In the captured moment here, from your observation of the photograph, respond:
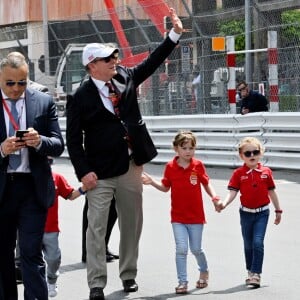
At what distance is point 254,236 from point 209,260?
152 cm

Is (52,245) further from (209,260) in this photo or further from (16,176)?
(209,260)

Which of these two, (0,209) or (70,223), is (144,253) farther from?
(0,209)

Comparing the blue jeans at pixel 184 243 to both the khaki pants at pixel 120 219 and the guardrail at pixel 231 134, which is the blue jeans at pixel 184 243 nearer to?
the khaki pants at pixel 120 219

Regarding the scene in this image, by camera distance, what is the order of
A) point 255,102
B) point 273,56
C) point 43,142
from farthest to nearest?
point 255,102
point 273,56
point 43,142

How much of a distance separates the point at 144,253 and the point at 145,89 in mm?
11781

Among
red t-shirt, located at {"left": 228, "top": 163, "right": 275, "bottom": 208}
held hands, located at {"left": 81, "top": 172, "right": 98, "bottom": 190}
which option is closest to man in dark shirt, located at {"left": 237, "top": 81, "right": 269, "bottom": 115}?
red t-shirt, located at {"left": 228, "top": 163, "right": 275, "bottom": 208}

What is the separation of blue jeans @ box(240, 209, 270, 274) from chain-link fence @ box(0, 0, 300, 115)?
9007mm

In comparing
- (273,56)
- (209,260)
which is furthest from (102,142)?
(273,56)

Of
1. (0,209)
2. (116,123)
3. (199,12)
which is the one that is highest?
Answer: (199,12)

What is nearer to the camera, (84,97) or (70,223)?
(84,97)

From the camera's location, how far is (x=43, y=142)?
6293mm

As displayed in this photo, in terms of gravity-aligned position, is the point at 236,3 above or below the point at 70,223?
above

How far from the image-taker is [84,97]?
7.77 meters

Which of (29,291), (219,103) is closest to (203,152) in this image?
(219,103)
